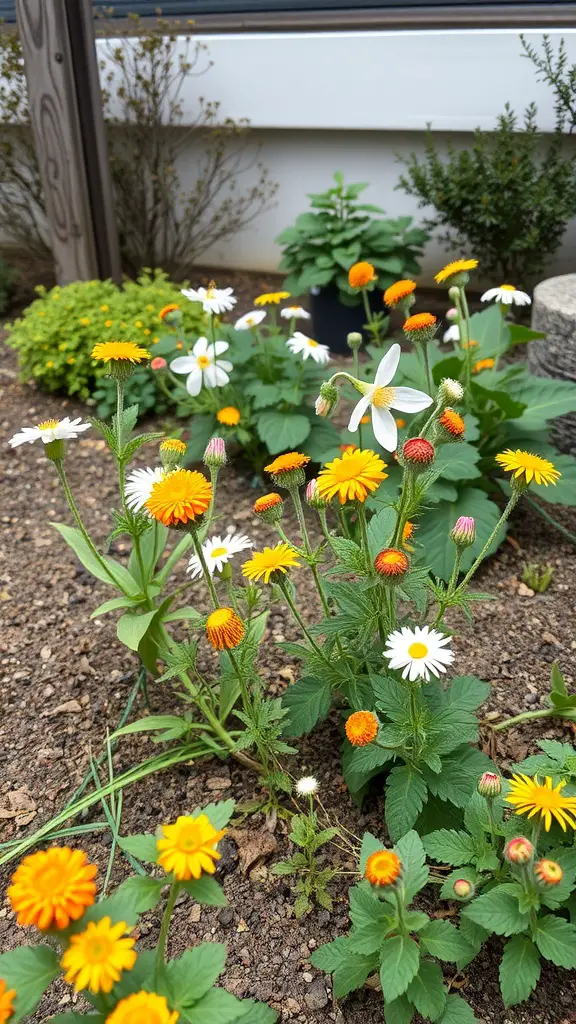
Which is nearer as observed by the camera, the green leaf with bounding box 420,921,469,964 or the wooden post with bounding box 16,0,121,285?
the green leaf with bounding box 420,921,469,964

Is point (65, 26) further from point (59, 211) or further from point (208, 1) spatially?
point (208, 1)

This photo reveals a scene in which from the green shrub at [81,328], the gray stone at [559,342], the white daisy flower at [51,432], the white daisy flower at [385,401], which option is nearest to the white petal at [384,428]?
the white daisy flower at [385,401]

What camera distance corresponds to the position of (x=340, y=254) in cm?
345

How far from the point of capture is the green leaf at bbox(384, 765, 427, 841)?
1338 mm

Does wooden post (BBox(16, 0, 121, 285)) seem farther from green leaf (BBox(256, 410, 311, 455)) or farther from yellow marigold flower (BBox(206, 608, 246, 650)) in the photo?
yellow marigold flower (BBox(206, 608, 246, 650))

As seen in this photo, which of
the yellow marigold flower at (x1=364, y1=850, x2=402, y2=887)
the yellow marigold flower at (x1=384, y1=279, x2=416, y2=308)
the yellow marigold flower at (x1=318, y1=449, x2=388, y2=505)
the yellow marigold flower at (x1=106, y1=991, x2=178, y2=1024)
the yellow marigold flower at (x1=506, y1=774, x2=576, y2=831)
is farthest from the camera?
the yellow marigold flower at (x1=384, y1=279, x2=416, y2=308)

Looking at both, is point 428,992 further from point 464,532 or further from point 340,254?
point 340,254

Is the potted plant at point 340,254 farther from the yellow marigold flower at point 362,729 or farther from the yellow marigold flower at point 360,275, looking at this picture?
the yellow marigold flower at point 362,729

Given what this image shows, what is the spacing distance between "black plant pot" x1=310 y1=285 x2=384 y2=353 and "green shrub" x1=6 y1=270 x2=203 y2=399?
2.16 ft

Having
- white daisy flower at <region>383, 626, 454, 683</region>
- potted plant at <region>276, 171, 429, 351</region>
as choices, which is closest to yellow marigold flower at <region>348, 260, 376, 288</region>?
potted plant at <region>276, 171, 429, 351</region>

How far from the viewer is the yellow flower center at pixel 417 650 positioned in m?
1.23

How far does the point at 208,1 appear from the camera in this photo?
4289 mm

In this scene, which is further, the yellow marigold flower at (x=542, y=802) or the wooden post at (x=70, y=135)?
the wooden post at (x=70, y=135)

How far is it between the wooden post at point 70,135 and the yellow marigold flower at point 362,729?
10.3 ft
